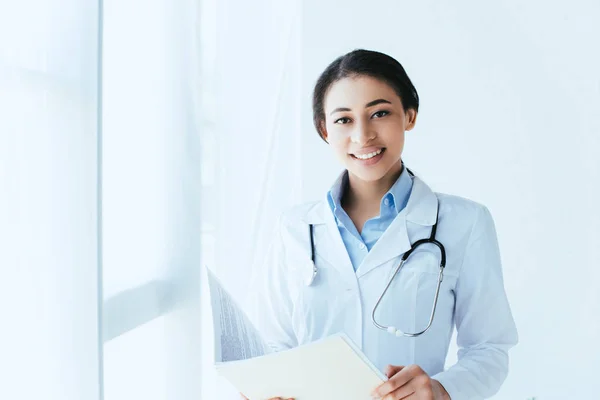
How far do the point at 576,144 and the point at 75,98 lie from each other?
168 centimetres

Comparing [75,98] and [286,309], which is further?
[286,309]

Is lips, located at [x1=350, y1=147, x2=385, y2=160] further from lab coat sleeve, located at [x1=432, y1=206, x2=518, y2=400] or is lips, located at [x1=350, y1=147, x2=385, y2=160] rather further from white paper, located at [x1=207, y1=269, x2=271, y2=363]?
white paper, located at [x1=207, y1=269, x2=271, y2=363]

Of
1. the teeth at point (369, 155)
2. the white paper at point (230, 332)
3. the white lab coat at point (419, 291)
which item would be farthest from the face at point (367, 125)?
the white paper at point (230, 332)

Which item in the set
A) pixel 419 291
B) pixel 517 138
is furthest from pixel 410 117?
pixel 517 138

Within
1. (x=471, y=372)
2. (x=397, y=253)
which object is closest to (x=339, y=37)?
(x=397, y=253)

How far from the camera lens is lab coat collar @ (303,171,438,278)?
1133 millimetres

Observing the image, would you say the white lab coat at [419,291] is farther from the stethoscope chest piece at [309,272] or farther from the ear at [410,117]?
the ear at [410,117]

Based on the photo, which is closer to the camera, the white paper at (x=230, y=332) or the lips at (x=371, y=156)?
the white paper at (x=230, y=332)

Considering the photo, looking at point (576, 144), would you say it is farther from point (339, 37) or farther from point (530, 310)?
point (339, 37)

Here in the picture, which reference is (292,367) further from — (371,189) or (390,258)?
(371,189)

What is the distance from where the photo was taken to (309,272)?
116 cm

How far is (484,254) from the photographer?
1108mm

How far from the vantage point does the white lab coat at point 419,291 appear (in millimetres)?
1104

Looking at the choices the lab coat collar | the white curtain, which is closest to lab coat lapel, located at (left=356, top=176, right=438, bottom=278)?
the lab coat collar
